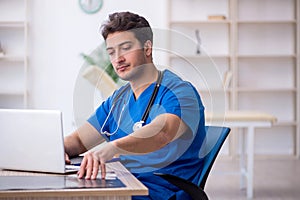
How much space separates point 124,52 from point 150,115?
254mm

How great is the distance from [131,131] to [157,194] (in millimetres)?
266

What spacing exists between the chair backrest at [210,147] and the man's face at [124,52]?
41 centimetres

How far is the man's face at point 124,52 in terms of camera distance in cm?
213

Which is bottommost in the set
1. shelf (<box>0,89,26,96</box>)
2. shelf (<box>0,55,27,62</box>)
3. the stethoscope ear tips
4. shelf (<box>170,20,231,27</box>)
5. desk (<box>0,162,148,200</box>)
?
desk (<box>0,162,148,200</box>)

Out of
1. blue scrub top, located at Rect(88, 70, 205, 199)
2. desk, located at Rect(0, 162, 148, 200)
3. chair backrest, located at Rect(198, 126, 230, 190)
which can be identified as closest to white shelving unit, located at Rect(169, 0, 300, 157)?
chair backrest, located at Rect(198, 126, 230, 190)

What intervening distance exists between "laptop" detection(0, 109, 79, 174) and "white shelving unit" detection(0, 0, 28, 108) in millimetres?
5201

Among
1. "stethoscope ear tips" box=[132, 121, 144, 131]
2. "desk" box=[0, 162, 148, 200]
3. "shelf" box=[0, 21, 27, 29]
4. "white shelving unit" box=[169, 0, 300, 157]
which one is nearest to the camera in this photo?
"desk" box=[0, 162, 148, 200]

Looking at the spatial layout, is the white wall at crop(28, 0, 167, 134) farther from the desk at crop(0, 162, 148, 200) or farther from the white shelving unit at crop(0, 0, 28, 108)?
the desk at crop(0, 162, 148, 200)

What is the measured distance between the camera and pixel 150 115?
7.38 ft

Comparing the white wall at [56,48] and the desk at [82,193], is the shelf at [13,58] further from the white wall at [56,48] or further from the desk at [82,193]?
the desk at [82,193]

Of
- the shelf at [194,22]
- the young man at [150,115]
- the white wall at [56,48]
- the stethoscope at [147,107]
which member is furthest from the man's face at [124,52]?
the white wall at [56,48]

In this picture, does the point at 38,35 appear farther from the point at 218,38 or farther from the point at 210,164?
the point at 210,164

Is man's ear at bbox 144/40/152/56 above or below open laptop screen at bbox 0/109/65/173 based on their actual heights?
above

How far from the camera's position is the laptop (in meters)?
1.93
